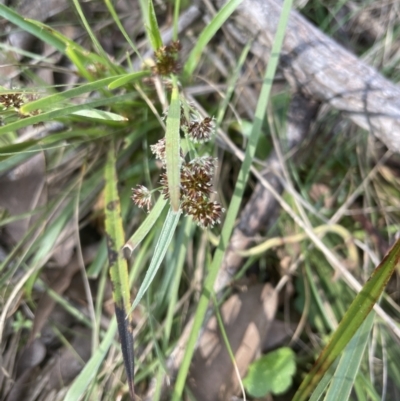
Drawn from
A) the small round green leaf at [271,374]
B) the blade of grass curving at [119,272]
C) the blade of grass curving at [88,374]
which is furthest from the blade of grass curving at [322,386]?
the blade of grass curving at [88,374]

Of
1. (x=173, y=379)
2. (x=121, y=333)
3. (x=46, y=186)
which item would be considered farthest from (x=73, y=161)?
(x=173, y=379)

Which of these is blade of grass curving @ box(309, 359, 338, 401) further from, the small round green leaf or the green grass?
the small round green leaf

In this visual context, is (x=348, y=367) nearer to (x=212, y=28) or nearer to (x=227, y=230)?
(x=227, y=230)

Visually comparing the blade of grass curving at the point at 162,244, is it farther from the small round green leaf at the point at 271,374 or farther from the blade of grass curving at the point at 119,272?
the small round green leaf at the point at 271,374

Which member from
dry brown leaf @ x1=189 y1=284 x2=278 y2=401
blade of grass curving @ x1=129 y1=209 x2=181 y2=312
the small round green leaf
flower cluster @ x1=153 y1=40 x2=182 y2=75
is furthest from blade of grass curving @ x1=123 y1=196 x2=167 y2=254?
the small round green leaf

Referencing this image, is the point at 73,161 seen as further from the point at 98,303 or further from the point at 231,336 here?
the point at 231,336

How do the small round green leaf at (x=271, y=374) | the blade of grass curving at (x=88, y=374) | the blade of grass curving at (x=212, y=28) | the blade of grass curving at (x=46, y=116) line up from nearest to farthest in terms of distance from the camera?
the blade of grass curving at (x=46, y=116)
the blade of grass curving at (x=212, y=28)
the blade of grass curving at (x=88, y=374)
the small round green leaf at (x=271, y=374)
